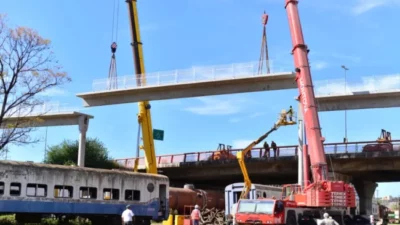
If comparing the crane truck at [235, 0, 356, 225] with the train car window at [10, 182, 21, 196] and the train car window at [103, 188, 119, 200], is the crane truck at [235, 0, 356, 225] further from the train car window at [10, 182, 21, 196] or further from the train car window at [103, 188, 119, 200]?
the train car window at [10, 182, 21, 196]

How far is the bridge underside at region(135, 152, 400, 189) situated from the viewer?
125 feet

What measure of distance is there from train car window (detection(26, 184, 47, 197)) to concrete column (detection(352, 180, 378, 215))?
25643 mm

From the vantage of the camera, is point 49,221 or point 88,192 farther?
point 88,192

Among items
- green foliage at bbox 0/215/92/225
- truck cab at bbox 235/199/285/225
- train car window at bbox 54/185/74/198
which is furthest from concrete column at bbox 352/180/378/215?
train car window at bbox 54/185/74/198

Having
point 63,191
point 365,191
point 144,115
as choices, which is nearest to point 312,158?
point 63,191

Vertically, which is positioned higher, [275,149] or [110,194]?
[275,149]

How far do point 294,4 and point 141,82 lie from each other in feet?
48.9

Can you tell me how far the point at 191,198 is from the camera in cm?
3569

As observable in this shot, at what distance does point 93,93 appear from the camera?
126 ft

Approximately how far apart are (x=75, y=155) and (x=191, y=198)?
22011 millimetres

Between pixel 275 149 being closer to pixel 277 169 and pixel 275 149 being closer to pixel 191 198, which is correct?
pixel 277 169

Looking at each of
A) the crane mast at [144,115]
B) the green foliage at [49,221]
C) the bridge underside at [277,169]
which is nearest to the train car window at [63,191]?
the green foliage at [49,221]

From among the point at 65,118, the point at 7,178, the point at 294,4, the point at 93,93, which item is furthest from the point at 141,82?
the point at 7,178

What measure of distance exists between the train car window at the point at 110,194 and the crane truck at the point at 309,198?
23.0 ft
